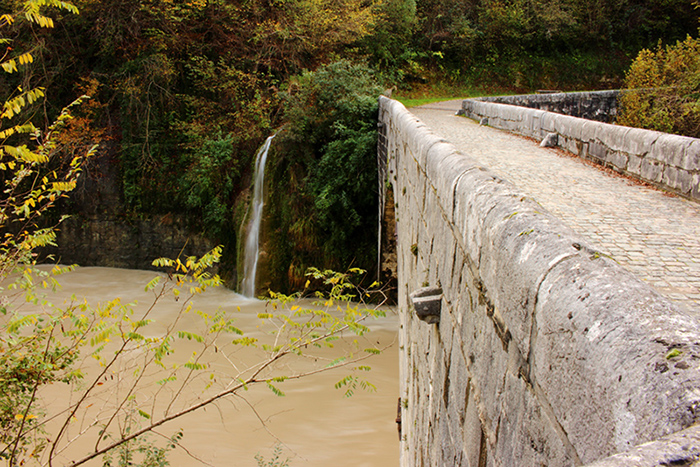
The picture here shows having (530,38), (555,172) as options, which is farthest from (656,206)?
(530,38)

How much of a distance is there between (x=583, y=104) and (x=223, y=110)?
10.8 metres

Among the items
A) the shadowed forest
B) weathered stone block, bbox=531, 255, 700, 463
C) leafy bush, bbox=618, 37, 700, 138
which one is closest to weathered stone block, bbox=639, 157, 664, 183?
weathered stone block, bbox=531, 255, 700, 463

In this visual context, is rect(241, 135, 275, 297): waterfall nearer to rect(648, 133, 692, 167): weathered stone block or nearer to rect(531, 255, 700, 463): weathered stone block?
rect(648, 133, 692, 167): weathered stone block

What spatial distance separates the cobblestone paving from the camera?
2605 mm

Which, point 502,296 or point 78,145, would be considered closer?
point 502,296

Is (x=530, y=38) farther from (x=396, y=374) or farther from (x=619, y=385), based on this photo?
(x=619, y=385)

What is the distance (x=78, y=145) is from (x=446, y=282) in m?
15.2

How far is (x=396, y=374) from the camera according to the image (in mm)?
9391

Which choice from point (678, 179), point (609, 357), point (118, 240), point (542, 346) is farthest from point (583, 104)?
point (609, 357)

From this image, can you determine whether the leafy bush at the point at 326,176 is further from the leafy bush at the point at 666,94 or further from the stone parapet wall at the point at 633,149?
the leafy bush at the point at 666,94

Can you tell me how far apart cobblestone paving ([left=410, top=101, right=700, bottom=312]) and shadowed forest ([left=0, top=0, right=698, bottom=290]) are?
6.33 meters

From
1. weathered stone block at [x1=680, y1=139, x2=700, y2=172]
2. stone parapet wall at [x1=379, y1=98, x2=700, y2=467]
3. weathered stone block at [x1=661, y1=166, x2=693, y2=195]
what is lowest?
stone parapet wall at [x1=379, y1=98, x2=700, y2=467]

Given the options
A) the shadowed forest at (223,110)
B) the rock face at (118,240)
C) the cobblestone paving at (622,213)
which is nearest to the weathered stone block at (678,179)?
the cobblestone paving at (622,213)

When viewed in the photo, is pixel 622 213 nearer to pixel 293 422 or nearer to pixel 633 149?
pixel 633 149
